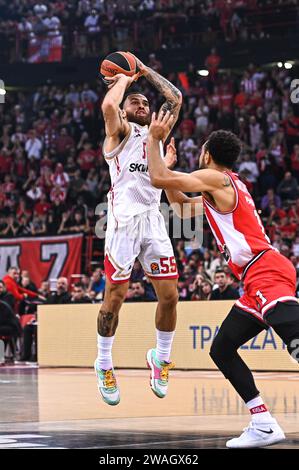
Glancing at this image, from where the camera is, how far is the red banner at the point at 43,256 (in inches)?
937

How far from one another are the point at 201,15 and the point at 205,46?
43.8 inches

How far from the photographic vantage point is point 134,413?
9.92 metres

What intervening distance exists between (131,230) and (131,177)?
1.62 ft

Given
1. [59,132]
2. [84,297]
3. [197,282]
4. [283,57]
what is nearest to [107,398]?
[197,282]

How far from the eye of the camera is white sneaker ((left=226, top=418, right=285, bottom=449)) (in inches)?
273

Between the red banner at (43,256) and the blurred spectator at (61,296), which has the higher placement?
the red banner at (43,256)

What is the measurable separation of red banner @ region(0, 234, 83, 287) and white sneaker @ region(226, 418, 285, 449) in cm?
1681

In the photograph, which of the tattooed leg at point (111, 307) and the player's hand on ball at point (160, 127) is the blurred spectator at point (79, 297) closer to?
the tattooed leg at point (111, 307)

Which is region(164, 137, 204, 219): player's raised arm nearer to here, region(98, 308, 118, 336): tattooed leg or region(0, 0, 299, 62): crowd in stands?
region(98, 308, 118, 336): tattooed leg

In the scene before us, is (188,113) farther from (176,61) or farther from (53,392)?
(53,392)

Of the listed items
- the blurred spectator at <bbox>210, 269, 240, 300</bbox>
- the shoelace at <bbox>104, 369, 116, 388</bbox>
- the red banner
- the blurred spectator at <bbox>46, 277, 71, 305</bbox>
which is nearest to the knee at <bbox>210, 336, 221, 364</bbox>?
the shoelace at <bbox>104, 369, 116, 388</bbox>

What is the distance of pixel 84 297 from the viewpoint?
20406 mm

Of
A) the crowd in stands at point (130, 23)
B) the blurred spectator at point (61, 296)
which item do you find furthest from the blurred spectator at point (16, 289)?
the crowd in stands at point (130, 23)

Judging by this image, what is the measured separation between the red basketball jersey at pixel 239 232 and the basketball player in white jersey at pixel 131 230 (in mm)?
1690
